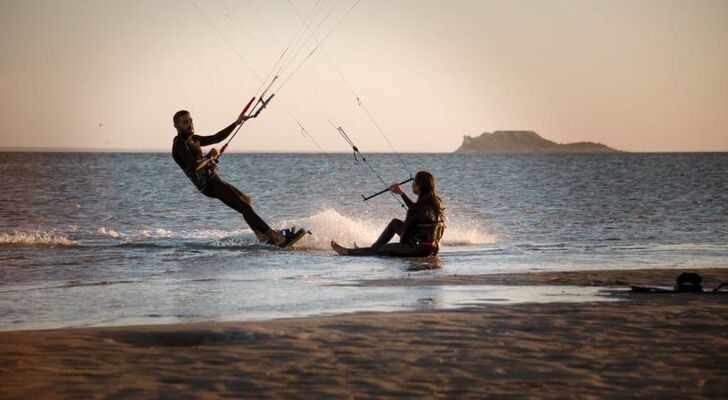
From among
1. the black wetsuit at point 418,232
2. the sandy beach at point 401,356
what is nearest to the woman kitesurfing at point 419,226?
the black wetsuit at point 418,232

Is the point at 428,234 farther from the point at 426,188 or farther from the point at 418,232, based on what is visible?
the point at 426,188

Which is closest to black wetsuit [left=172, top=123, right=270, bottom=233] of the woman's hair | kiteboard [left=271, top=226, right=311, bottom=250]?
kiteboard [left=271, top=226, right=311, bottom=250]

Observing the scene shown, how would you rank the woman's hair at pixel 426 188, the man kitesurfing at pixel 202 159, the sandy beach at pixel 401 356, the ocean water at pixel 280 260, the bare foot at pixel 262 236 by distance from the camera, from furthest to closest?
1. the bare foot at pixel 262 236
2. the man kitesurfing at pixel 202 159
3. the woman's hair at pixel 426 188
4. the ocean water at pixel 280 260
5. the sandy beach at pixel 401 356

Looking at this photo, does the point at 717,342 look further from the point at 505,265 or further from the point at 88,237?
the point at 88,237

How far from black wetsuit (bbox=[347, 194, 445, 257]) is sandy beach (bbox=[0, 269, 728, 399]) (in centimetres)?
586

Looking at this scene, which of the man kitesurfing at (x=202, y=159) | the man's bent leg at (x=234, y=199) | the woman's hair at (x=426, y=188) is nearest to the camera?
the woman's hair at (x=426, y=188)

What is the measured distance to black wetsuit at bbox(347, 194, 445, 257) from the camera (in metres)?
17.0

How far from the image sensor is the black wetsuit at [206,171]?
18578 mm

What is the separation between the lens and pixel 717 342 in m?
9.18

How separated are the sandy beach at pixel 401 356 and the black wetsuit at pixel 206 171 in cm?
854

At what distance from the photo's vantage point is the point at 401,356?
28.4ft

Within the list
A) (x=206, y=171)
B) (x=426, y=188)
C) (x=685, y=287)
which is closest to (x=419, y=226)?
(x=426, y=188)

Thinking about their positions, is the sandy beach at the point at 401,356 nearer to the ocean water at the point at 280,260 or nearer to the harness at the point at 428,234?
the ocean water at the point at 280,260

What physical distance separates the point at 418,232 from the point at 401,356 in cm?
869
